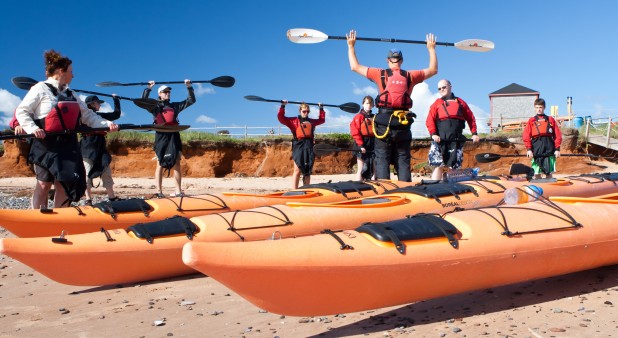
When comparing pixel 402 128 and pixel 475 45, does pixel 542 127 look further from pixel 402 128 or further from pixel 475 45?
pixel 402 128

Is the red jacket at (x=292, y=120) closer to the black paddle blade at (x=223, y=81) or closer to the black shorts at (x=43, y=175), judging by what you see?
the black paddle blade at (x=223, y=81)

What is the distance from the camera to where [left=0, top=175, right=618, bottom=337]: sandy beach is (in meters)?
2.82

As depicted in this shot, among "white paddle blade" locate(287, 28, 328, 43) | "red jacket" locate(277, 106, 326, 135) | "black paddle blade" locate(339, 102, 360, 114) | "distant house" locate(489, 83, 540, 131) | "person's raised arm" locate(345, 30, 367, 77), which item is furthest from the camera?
"distant house" locate(489, 83, 540, 131)

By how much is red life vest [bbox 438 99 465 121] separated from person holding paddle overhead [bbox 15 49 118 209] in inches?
153

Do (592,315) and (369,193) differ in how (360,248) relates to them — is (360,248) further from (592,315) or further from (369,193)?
(369,193)

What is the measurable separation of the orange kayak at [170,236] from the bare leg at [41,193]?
3.51ft

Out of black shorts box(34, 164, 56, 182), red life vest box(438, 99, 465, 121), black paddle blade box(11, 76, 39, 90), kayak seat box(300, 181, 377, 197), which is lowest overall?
kayak seat box(300, 181, 377, 197)

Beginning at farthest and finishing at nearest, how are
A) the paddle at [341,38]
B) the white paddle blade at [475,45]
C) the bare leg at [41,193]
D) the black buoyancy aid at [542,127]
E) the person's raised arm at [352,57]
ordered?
the black buoyancy aid at [542,127] < the white paddle blade at [475,45] < the paddle at [341,38] < the person's raised arm at [352,57] < the bare leg at [41,193]

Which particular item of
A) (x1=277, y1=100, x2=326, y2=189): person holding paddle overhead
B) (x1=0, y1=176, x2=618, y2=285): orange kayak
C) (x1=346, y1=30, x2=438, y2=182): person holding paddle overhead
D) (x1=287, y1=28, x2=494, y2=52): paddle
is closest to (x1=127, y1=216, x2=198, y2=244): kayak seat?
(x1=0, y1=176, x2=618, y2=285): orange kayak

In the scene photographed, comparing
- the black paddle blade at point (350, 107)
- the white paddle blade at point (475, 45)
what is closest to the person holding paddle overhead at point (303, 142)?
the black paddle blade at point (350, 107)

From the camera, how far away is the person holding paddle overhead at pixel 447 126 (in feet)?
21.4

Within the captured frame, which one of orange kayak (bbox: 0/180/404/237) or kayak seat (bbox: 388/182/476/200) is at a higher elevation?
kayak seat (bbox: 388/182/476/200)

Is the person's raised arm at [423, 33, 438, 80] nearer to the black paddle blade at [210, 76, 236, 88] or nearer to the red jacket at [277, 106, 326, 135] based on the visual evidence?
the red jacket at [277, 106, 326, 135]

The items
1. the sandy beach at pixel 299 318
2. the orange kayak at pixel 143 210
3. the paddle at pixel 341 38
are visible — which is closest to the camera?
the sandy beach at pixel 299 318
